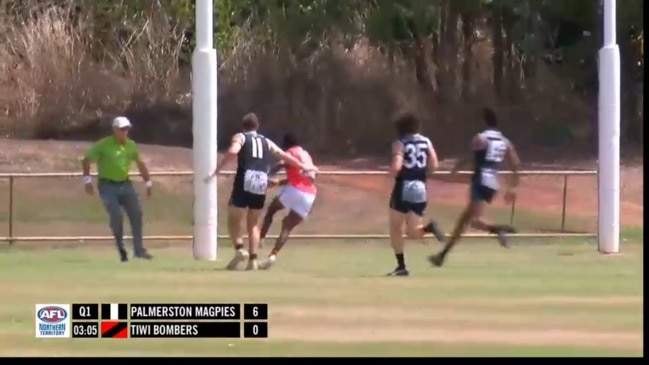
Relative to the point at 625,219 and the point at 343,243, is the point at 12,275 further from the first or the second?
the point at 625,219

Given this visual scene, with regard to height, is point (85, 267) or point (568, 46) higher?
point (568, 46)

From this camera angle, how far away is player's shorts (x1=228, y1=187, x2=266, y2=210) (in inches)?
709

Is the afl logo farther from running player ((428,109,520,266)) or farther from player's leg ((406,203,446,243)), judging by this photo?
running player ((428,109,520,266))

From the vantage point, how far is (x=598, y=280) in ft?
56.0

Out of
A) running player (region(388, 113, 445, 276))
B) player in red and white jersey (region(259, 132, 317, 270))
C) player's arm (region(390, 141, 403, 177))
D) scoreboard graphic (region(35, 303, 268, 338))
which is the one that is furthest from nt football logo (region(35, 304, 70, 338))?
player in red and white jersey (region(259, 132, 317, 270))

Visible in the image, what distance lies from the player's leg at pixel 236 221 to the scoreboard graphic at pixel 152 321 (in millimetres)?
4866

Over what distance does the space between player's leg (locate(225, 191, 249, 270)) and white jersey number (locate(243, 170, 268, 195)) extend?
0.48ft

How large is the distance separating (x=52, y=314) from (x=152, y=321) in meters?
0.88

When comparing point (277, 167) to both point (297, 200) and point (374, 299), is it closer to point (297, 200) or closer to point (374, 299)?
point (297, 200)

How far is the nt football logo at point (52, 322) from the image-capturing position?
1250cm

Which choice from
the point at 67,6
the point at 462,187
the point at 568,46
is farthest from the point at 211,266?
the point at 67,6

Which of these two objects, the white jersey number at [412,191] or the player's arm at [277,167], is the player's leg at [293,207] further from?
the white jersey number at [412,191]

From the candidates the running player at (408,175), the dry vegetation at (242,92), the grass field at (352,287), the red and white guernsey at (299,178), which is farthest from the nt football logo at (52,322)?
the dry vegetation at (242,92)

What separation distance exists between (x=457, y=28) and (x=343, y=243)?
16782 mm
